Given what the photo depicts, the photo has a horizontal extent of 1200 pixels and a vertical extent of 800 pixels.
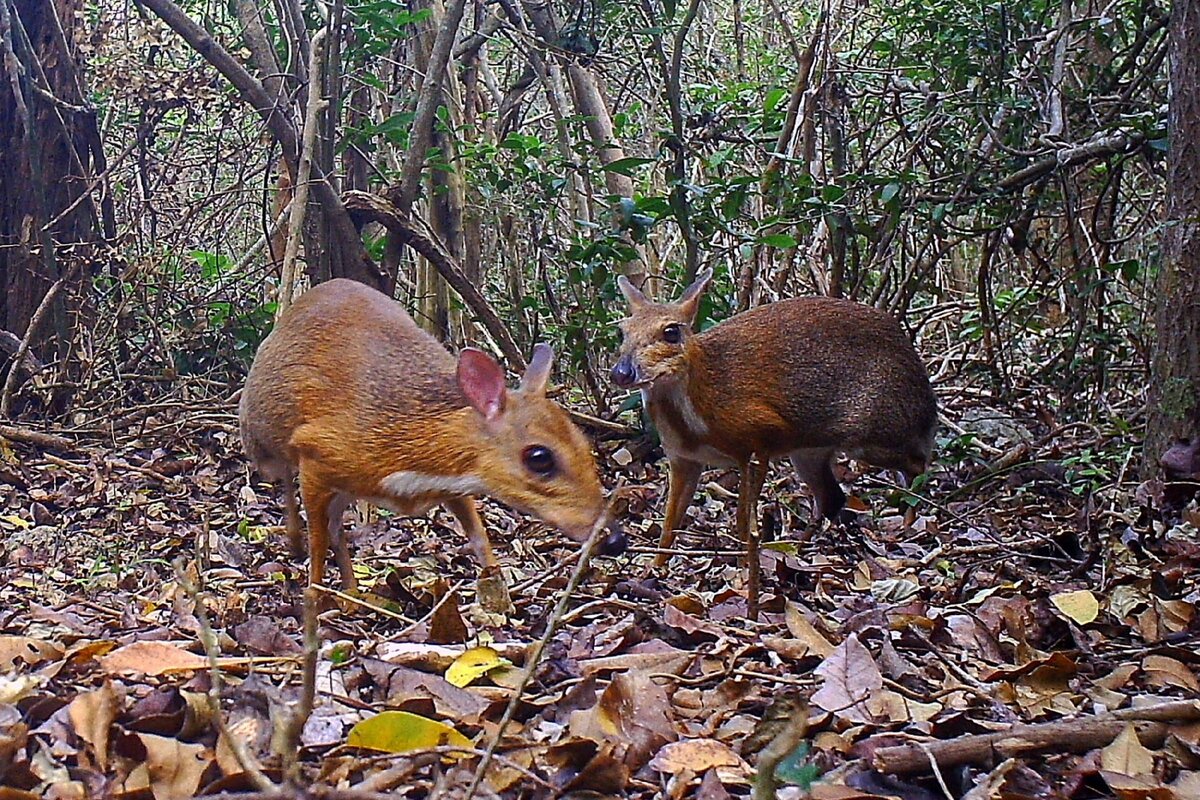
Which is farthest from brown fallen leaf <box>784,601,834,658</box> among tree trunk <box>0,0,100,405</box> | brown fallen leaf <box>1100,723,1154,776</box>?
tree trunk <box>0,0,100,405</box>

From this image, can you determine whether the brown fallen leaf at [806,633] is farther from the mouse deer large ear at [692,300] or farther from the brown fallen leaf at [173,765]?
the mouse deer large ear at [692,300]

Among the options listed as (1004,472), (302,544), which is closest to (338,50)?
(302,544)

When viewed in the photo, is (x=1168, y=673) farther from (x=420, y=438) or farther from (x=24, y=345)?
(x=24, y=345)

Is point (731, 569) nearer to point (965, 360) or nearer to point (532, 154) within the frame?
point (532, 154)

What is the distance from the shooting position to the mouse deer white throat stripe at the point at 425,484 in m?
4.90

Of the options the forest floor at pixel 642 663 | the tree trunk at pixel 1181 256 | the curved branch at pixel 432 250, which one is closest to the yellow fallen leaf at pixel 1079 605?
the forest floor at pixel 642 663

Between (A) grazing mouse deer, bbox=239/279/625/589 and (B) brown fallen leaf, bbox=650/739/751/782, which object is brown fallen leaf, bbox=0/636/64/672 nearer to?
(A) grazing mouse deer, bbox=239/279/625/589

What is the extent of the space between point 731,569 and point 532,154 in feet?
11.6

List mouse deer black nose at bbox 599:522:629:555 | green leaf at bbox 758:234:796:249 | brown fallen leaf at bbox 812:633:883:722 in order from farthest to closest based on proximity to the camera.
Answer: green leaf at bbox 758:234:796:249, mouse deer black nose at bbox 599:522:629:555, brown fallen leaf at bbox 812:633:883:722

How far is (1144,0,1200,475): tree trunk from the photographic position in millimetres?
5305

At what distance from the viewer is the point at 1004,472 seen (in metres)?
7.04

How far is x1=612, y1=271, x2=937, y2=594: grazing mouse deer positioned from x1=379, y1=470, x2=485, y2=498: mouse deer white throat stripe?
161 centimetres

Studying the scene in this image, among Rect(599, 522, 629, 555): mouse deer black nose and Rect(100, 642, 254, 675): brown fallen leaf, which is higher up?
Rect(100, 642, 254, 675): brown fallen leaf

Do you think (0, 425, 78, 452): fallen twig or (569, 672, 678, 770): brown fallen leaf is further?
(0, 425, 78, 452): fallen twig
